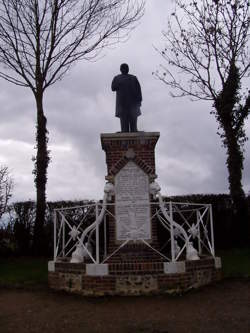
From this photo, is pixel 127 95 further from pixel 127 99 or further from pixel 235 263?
pixel 235 263

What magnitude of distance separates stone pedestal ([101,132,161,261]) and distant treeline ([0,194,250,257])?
13.0 feet

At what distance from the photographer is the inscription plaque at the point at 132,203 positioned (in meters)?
7.91

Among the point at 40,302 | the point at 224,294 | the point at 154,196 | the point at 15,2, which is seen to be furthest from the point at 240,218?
the point at 15,2

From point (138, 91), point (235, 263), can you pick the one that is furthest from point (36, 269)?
point (138, 91)

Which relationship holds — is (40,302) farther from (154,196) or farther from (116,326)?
(154,196)

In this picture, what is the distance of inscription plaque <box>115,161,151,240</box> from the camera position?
26.0 feet

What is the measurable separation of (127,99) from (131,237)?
9.16 ft

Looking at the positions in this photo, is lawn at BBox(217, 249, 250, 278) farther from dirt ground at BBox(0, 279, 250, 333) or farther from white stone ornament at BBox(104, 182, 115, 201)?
white stone ornament at BBox(104, 182, 115, 201)

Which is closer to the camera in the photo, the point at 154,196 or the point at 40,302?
the point at 40,302

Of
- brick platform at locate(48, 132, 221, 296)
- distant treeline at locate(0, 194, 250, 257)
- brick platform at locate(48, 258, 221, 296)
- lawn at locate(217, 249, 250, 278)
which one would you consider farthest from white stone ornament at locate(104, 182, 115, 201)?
distant treeline at locate(0, 194, 250, 257)

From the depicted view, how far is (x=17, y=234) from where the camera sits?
12422mm

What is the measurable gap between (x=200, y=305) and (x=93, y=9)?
10825 mm

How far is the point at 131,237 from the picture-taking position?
7.88 metres

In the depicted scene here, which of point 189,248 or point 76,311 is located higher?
point 189,248
